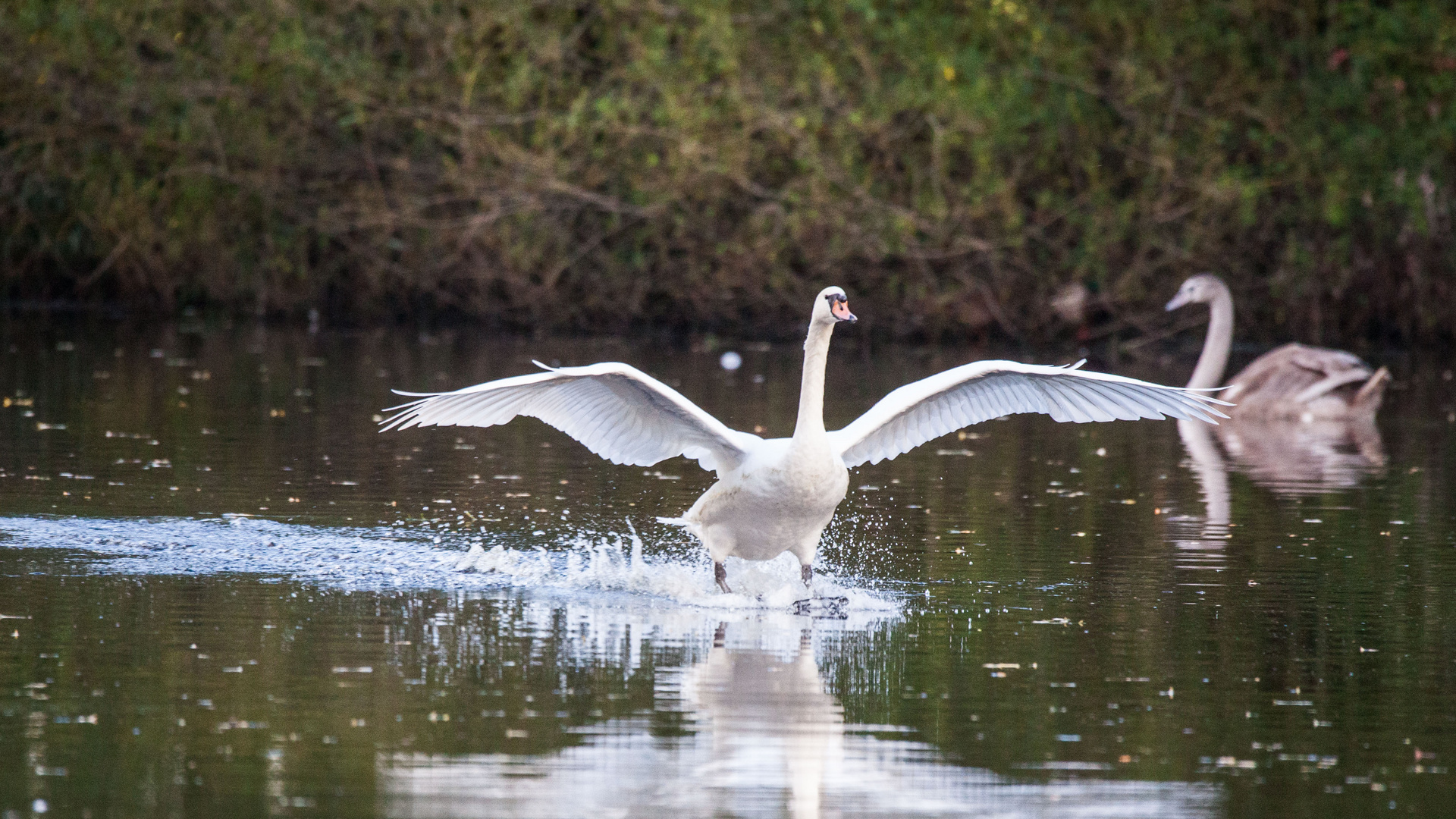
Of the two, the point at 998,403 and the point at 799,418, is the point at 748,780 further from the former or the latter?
the point at 998,403


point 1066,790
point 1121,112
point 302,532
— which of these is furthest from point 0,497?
point 1121,112

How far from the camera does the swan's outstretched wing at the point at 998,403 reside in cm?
901

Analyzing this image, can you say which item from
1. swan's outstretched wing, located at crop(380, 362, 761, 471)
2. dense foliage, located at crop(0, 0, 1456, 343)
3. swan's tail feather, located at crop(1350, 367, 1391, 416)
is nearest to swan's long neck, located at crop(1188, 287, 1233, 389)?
swan's tail feather, located at crop(1350, 367, 1391, 416)

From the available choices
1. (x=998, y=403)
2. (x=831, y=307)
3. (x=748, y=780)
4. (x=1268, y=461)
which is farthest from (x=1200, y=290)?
(x=748, y=780)

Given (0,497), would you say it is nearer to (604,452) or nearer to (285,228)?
(604,452)

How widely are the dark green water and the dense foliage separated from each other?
28.5 ft

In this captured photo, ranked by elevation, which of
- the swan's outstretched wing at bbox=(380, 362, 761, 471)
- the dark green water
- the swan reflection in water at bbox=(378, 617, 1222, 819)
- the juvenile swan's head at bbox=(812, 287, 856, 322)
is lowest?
the swan reflection in water at bbox=(378, 617, 1222, 819)

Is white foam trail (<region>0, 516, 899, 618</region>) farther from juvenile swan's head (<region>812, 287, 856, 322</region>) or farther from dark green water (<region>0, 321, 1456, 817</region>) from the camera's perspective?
juvenile swan's head (<region>812, 287, 856, 322</region>)

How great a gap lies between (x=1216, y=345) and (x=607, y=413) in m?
9.78

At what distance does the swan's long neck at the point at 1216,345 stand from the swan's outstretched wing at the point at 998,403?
766cm

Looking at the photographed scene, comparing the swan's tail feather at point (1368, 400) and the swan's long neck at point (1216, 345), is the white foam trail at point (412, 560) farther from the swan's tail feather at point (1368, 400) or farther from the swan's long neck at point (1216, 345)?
the swan's long neck at point (1216, 345)

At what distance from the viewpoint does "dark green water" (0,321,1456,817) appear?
A: 5.65 meters

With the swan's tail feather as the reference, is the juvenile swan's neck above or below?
below

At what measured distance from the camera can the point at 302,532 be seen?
9719mm
